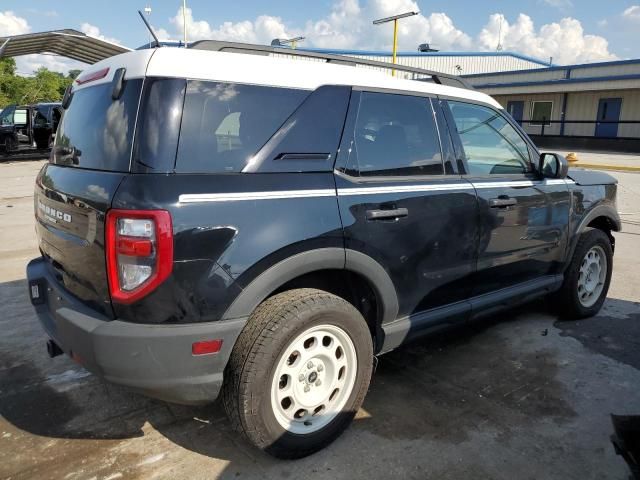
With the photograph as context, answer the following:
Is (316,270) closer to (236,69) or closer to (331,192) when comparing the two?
(331,192)

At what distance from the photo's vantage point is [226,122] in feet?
7.98

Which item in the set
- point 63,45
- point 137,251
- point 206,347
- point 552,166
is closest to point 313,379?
point 206,347

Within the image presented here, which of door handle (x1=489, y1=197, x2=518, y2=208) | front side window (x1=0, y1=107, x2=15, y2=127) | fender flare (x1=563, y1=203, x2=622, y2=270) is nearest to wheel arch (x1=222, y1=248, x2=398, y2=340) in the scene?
door handle (x1=489, y1=197, x2=518, y2=208)

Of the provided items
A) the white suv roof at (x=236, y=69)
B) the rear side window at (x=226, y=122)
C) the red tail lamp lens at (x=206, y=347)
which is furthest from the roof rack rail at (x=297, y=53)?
the red tail lamp lens at (x=206, y=347)

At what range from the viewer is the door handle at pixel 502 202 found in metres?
3.48

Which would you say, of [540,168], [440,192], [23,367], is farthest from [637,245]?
[23,367]

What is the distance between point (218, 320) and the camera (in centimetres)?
232

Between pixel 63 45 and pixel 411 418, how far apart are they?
83.6 ft

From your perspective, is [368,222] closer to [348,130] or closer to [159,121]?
[348,130]

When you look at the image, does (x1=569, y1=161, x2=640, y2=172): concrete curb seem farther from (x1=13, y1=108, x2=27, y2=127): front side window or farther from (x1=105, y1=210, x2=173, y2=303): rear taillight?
(x1=13, y1=108, x2=27, y2=127): front side window

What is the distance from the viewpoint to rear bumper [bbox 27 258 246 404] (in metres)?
2.24

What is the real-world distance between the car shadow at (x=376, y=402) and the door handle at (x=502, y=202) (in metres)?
1.17

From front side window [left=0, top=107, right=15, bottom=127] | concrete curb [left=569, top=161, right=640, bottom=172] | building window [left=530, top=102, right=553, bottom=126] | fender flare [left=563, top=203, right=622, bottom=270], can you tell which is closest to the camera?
fender flare [left=563, top=203, right=622, bottom=270]

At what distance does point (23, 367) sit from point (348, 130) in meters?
2.80
